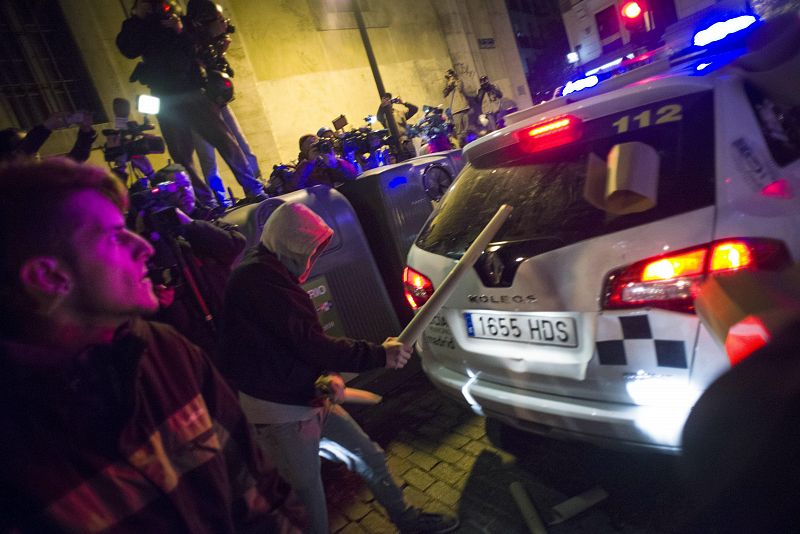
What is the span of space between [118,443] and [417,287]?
1.94 meters

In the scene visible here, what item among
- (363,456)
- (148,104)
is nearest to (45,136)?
(148,104)

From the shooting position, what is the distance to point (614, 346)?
183 cm

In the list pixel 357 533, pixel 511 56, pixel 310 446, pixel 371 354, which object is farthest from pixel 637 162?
pixel 511 56

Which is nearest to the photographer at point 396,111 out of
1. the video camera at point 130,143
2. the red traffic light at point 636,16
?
the red traffic light at point 636,16

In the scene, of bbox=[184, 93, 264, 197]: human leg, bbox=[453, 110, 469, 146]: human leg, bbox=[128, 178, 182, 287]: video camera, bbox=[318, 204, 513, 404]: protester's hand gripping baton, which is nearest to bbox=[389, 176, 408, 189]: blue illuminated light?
bbox=[128, 178, 182, 287]: video camera

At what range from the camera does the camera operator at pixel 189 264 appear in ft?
10.8

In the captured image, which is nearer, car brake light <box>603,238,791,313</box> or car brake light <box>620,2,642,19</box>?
car brake light <box>603,238,791,313</box>

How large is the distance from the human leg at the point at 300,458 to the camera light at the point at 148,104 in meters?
4.48

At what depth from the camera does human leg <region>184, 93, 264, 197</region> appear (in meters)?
5.89

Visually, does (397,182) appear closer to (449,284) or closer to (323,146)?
(323,146)

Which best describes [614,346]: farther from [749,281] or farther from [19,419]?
[19,419]

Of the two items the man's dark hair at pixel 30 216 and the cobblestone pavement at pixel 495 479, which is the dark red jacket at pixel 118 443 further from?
the cobblestone pavement at pixel 495 479

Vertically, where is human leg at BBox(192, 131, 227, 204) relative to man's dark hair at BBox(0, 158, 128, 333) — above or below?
above

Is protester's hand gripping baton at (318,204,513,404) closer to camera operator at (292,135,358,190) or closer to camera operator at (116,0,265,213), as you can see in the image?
camera operator at (292,135,358,190)
